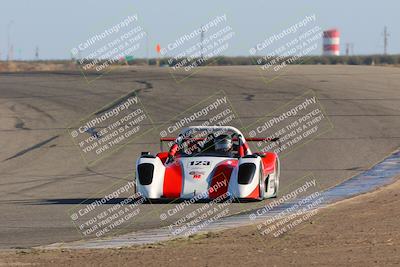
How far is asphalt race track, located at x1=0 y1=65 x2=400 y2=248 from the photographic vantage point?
1565 centimetres

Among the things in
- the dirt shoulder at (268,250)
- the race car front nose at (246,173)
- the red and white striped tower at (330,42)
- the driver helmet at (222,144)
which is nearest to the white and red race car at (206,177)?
the race car front nose at (246,173)

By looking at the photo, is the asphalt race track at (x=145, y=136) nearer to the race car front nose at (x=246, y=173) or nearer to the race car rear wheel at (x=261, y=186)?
the race car front nose at (x=246, y=173)

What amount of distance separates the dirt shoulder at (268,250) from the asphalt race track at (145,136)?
157 cm

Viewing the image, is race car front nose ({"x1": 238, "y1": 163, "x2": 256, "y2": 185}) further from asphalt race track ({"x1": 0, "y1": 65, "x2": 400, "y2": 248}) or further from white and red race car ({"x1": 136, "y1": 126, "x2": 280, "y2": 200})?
asphalt race track ({"x1": 0, "y1": 65, "x2": 400, "y2": 248})

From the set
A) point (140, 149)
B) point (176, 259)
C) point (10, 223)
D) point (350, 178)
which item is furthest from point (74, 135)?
point (176, 259)

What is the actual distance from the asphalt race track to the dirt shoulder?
5.16ft

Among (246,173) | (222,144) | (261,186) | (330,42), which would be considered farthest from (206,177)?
(330,42)

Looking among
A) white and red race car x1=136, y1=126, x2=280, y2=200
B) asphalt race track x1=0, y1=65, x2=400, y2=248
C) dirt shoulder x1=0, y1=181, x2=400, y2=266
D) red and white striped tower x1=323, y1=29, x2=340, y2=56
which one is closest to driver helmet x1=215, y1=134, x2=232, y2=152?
white and red race car x1=136, y1=126, x2=280, y2=200

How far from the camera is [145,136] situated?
87.6 ft

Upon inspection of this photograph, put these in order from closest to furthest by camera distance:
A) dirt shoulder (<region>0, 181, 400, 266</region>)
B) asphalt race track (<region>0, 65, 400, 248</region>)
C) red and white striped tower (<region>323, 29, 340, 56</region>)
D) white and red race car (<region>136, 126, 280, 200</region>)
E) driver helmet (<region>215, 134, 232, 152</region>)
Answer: dirt shoulder (<region>0, 181, 400, 266</region>) → asphalt race track (<region>0, 65, 400, 248</region>) → white and red race car (<region>136, 126, 280, 200</region>) → driver helmet (<region>215, 134, 232, 152</region>) → red and white striped tower (<region>323, 29, 340, 56</region>)

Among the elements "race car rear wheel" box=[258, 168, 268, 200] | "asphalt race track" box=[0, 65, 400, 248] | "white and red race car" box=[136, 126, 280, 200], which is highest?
"white and red race car" box=[136, 126, 280, 200]

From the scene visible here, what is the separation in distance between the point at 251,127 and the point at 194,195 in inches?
484

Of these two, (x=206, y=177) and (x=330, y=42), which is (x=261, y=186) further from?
(x=330, y=42)

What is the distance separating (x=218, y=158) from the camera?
645 inches
